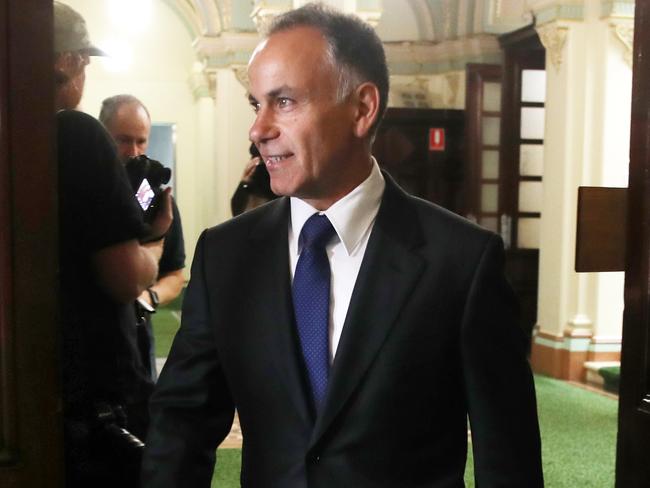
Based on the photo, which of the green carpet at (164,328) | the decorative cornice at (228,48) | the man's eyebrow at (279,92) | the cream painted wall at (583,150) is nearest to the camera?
the man's eyebrow at (279,92)

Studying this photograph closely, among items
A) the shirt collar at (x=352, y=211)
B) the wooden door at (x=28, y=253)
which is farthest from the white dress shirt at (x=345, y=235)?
the wooden door at (x=28, y=253)

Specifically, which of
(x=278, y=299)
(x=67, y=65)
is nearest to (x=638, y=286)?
(x=278, y=299)

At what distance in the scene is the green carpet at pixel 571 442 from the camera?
433 centimetres

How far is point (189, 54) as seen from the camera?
1439 centimetres

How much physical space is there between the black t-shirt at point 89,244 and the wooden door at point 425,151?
7247mm

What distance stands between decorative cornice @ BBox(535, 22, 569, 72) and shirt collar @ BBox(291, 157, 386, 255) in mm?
5319

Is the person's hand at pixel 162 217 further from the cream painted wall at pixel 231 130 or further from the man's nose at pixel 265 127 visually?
the cream painted wall at pixel 231 130

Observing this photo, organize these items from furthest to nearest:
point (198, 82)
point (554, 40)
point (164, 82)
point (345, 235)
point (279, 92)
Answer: point (164, 82) → point (198, 82) → point (554, 40) → point (345, 235) → point (279, 92)

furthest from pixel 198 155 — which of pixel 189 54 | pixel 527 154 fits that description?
pixel 527 154

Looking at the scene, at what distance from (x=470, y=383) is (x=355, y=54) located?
0.62 meters

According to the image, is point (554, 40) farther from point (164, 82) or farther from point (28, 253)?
point (164, 82)

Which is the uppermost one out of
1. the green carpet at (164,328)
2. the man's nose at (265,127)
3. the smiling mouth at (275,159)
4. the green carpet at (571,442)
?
the man's nose at (265,127)

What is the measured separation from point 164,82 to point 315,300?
13.4 m

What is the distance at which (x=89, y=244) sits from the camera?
76.2 inches
